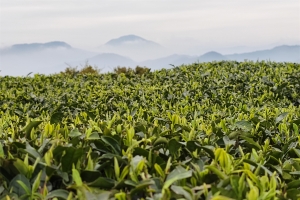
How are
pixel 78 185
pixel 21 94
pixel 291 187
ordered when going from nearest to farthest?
pixel 78 185 < pixel 291 187 < pixel 21 94

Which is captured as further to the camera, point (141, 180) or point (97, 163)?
point (97, 163)

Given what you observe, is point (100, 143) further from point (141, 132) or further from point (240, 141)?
point (240, 141)

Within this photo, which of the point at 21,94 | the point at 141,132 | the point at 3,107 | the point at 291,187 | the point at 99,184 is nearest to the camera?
the point at 99,184

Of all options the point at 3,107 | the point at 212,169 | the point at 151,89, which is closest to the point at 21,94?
the point at 3,107

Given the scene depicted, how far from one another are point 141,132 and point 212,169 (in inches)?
41.5

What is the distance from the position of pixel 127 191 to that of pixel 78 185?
0.95 feet

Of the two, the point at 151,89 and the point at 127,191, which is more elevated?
the point at 151,89

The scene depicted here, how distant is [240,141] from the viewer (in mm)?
3018

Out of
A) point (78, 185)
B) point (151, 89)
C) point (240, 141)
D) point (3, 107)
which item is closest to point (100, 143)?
point (78, 185)

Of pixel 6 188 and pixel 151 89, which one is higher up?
pixel 151 89

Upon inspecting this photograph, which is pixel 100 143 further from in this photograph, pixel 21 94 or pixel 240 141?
pixel 21 94

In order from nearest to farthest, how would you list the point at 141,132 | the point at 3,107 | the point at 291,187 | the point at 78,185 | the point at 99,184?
the point at 78,185
the point at 99,184
the point at 291,187
the point at 141,132
the point at 3,107

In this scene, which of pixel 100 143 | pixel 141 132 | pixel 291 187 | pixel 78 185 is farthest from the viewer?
pixel 141 132

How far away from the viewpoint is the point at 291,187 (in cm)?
208
